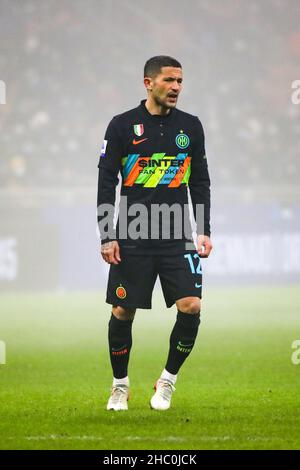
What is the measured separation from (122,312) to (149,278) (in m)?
0.30

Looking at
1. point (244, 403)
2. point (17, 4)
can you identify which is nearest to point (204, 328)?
point (244, 403)

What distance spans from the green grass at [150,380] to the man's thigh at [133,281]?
0.73 metres

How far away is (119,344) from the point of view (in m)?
7.30

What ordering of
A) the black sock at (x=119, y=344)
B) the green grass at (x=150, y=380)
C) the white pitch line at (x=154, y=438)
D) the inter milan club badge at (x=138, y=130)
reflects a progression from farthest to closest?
the black sock at (x=119, y=344) → the inter milan club badge at (x=138, y=130) → the green grass at (x=150, y=380) → the white pitch line at (x=154, y=438)

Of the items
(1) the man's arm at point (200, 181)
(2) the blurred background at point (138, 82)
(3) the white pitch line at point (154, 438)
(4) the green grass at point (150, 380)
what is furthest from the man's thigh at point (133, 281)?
(2) the blurred background at point (138, 82)

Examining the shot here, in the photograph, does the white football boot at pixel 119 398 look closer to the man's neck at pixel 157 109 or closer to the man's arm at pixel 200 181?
the man's arm at pixel 200 181

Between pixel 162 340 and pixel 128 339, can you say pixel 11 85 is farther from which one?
pixel 128 339

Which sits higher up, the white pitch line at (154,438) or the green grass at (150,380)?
the white pitch line at (154,438)

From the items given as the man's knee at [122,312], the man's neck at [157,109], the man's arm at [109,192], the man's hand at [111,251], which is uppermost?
the man's neck at [157,109]

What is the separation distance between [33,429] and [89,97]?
1769cm

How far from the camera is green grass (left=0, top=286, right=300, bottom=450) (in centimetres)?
619

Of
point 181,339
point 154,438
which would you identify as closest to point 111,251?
point 181,339

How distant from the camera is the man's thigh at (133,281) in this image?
707 centimetres

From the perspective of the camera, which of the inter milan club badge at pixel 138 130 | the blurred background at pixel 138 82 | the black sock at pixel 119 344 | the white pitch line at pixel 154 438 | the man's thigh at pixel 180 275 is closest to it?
→ the white pitch line at pixel 154 438
